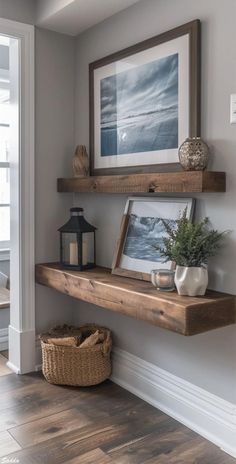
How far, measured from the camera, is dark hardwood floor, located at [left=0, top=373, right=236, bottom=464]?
6.74 feet

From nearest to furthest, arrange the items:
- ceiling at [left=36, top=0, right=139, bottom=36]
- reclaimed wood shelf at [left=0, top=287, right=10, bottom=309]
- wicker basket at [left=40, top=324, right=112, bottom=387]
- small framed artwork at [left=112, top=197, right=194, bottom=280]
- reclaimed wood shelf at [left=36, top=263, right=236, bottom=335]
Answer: reclaimed wood shelf at [left=36, top=263, right=236, bottom=335] → small framed artwork at [left=112, top=197, right=194, bottom=280] → ceiling at [left=36, top=0, right=139, bottom=36] → wicker basket at [left=40, top=324, right=112, bottom=387] → reclaimed wood shelf at [left=0, top=287, right=10, bottom=309]

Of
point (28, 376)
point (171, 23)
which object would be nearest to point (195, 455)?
point (28, 376)

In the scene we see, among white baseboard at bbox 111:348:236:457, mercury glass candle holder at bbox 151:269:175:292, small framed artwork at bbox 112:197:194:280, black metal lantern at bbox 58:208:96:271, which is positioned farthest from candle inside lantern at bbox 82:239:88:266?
mercury glass candle holder at bbox 151:269:175:292

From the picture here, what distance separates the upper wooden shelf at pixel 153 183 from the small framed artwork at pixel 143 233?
14 cm

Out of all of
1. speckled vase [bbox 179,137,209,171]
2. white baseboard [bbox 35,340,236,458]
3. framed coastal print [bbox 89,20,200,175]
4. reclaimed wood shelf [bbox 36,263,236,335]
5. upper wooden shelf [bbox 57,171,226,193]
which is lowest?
white baseboard [bbox 35,340,236,458]

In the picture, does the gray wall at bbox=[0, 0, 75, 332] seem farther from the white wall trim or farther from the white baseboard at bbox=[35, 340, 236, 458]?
the white baseboard at bbox=[35, 340, 236, 458]

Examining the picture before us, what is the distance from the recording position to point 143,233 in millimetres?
2535

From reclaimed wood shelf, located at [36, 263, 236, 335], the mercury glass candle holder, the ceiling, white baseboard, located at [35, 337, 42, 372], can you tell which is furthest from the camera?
white baseboard, located at [35, 337, 42, 372]

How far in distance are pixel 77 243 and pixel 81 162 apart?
1.68 ft

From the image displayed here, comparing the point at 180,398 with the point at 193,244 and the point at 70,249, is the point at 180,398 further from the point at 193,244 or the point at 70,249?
the point at 70,249

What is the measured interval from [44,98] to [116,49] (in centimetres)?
A: 57

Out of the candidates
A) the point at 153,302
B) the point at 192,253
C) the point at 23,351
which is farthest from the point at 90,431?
the point at 192,253

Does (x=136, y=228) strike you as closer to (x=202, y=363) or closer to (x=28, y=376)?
(x=202, y=363)

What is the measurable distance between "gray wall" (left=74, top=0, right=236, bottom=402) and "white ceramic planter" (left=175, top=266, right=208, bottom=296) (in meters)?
0.12
